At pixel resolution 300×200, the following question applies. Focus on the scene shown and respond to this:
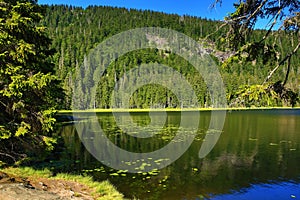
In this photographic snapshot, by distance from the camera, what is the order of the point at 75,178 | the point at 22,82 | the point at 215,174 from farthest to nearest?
the point at 215,174 < the point at 75,178 < the point at 22,82

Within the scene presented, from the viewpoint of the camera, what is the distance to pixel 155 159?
2348 cm

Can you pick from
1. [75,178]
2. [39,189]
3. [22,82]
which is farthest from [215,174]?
[22,82]

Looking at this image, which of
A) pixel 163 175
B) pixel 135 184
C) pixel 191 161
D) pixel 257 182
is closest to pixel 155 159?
pixel 191 161

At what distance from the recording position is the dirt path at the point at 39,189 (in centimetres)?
1066

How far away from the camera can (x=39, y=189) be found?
41.0ft

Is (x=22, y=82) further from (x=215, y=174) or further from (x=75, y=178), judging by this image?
(x=215, y=174)

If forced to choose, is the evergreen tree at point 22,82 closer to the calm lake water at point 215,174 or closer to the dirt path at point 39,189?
the dirt path at point 39,189

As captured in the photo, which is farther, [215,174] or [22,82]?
[215,174]

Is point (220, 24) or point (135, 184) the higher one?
point (220, 24)

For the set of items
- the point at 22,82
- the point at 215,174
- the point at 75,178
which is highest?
the point at 22,82

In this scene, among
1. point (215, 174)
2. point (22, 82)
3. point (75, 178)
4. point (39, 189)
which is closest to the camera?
point (22, 82)

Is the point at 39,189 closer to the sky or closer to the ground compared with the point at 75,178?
closer to the sky

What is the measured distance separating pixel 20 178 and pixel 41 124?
2.72m

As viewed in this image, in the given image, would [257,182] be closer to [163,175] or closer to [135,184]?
[163,175]
